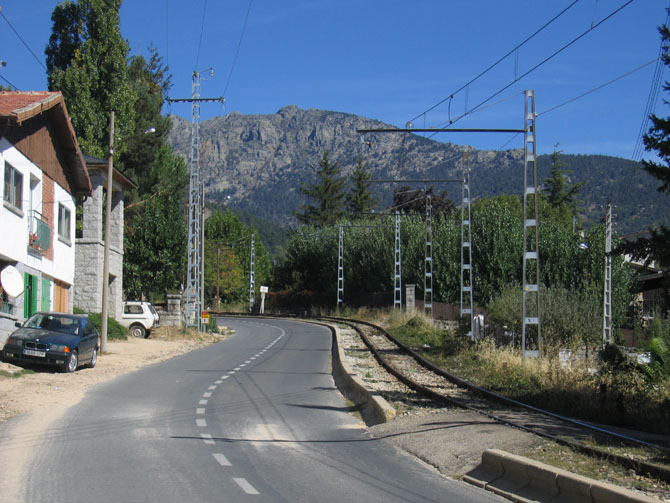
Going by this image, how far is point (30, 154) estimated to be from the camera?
25.5 meters

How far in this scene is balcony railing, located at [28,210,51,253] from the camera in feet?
83.5

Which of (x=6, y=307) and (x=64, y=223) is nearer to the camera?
(x=6, y=307)

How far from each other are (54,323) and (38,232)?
5.93 meters

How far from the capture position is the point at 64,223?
30.9 meters

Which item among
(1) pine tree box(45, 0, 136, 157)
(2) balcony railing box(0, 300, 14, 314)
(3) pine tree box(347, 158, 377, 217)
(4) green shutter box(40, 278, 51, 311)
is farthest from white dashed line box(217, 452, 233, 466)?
(3) pine tree box(347, 158, 377, 217)

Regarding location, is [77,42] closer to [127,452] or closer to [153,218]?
[153,218]

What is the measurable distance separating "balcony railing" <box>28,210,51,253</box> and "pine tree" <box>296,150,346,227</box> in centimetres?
8179

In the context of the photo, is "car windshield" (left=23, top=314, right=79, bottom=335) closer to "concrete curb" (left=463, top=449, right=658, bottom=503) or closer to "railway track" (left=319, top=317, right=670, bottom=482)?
"railway track" (left=319, top=317, right=670, bottom=482)

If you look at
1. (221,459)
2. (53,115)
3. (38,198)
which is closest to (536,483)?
(221,459)

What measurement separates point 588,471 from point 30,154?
872 inches

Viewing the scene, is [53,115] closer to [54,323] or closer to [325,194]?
[54,323]

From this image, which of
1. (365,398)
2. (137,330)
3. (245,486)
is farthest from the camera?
(137,330)

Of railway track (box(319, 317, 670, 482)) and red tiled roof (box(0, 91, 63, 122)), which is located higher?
red tiled roof (box(0, 91, 63, 122))

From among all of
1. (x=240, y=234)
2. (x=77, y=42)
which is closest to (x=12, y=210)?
(x=77, y=42)
